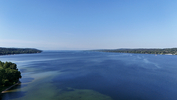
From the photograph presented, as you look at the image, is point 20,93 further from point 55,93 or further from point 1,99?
point 55,93

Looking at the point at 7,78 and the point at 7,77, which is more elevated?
the point at 7,77

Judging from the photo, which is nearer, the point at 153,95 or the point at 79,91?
the point at 153,95

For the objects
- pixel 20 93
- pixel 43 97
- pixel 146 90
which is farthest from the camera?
pixel 146 90

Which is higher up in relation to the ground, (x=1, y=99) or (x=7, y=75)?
(x=7, y=75)

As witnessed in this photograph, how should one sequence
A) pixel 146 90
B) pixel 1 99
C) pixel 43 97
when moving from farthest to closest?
pixel 146 90 < pixel 43 97 < pixel 1 99

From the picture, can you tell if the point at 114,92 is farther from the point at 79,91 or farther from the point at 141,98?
the point at 79,91

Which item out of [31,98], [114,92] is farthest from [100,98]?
[31,98]

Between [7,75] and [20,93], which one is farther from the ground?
[7,75]

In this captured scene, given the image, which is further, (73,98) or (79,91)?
(79,91)

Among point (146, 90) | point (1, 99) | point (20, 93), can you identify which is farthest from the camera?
point (146, 90)

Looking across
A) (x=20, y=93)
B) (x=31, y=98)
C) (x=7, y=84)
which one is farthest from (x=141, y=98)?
(x=7, y=84)
